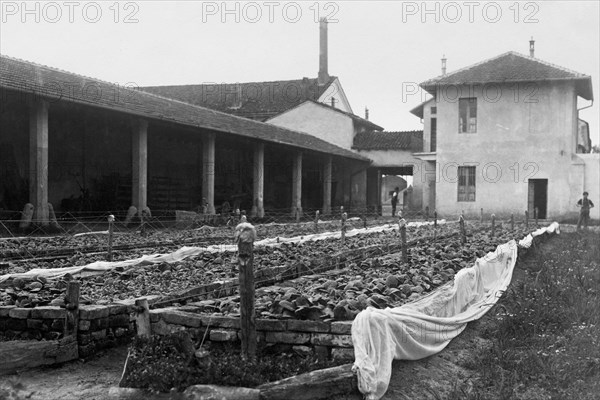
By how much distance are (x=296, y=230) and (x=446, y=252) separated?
774cm

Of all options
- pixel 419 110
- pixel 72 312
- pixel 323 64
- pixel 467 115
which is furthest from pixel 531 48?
pixel 72 312

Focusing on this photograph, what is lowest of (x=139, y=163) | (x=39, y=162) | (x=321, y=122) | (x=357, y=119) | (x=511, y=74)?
(x=39, y=162)

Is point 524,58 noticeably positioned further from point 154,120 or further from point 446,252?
point 446,252

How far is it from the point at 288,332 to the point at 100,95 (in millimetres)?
14095

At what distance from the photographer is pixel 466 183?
2989 centimetres

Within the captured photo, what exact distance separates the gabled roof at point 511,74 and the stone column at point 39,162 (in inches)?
752

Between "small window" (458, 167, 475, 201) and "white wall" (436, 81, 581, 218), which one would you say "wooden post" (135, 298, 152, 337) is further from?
"small window" (458, 167, 475, 201)

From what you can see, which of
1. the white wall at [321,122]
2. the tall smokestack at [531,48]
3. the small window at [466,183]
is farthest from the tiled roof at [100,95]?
the tall smokestack at [531,48]

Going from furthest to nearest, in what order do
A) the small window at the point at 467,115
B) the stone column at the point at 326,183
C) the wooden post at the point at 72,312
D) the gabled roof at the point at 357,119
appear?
the gabled roof at the point at 357,119, the small window at the point at 467,115, the stone column at the point at 326,183, the wooden post at the point at 72,312

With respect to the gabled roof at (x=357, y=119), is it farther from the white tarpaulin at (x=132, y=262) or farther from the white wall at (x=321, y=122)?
the white tarpaulin at (x=132, y=262)

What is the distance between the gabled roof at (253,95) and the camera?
39.7m

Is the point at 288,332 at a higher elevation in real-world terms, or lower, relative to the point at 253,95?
lower

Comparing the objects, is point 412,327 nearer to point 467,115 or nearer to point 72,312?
point 72,312

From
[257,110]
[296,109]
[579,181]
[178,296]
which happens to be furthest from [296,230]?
[257,110]
